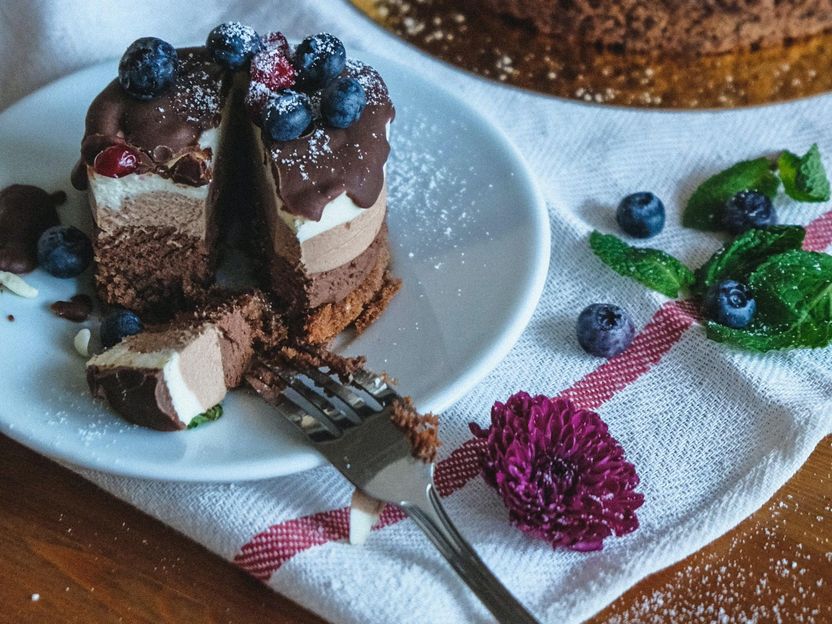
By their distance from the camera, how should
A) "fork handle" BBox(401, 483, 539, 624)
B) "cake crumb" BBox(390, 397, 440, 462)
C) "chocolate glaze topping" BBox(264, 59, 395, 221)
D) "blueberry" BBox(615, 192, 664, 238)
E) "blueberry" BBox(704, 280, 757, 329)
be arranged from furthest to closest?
"blueberry" BBox(615, 192, 664, 238)
"blueberry" BBox(704, 280, 757, 329)
"chocolate glaze topping" BBox(264, 59, 395, 221)
"cake crumb" BBox(390, 397, 440, 462)
"fork handle" BBox(401, 483, 539, 624)

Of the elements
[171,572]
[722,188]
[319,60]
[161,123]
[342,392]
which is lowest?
[171,572]

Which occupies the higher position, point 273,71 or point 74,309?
point 273,71

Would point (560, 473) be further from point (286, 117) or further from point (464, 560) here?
point (286, 117)

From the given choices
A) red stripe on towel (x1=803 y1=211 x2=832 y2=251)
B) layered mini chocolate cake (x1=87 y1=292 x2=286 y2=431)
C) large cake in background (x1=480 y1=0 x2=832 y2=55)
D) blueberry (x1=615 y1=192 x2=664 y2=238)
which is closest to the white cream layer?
layered mini chocolate cake (x1=87 y1=292 x2=286 y2=431)

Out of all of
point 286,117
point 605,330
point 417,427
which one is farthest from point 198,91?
point 605,330

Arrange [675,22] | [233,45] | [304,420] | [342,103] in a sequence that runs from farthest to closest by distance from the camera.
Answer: [675,22] → [233,45] → [342,103] → [304,420]

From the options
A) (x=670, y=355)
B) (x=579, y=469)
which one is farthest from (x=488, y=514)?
(x=670, y=355)

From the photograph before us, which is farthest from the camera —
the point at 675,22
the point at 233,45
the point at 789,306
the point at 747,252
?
the point at 675,22

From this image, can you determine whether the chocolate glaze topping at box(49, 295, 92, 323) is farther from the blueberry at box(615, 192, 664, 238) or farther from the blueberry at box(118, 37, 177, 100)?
the blueberry at box(615, 192, 664, 238)
